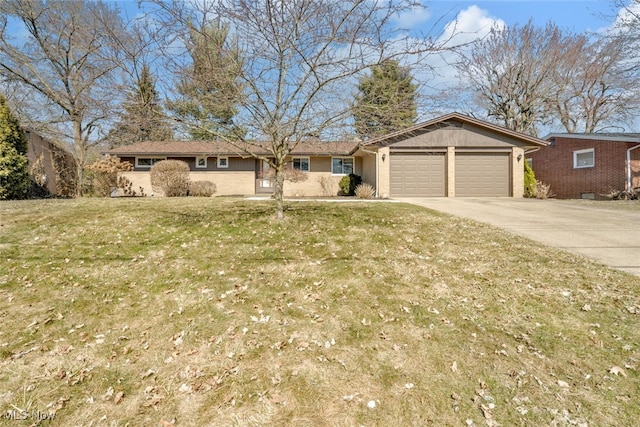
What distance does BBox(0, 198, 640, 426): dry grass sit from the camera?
7.98 ft

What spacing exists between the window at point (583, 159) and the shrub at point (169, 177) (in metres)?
21.7

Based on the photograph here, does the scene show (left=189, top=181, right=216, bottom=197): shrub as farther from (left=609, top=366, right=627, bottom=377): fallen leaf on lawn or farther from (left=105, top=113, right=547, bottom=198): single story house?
(left=609, top=366, right=627, bottom=377): fallen leaf on lawn

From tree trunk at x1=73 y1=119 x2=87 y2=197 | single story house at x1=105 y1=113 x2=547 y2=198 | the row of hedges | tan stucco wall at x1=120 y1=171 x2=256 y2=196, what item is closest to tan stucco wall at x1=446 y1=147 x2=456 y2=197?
single story house at x1=105 y1=113 x2=547 y2=198

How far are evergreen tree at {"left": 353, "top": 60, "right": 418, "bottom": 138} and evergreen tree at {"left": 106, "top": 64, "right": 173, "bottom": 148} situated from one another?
3.70 metres

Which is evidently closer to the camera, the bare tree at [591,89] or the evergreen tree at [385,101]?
the evergreen tree at [385,101]

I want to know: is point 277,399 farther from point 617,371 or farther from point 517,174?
point 517,174

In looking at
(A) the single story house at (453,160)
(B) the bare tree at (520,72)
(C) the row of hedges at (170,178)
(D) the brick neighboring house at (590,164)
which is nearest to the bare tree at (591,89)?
(B) the bare tree at (520,72)

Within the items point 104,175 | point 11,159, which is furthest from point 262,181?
point 11,159

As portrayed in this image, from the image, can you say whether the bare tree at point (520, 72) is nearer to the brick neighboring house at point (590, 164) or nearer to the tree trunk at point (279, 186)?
the brick neighboring house at point (590, 164)

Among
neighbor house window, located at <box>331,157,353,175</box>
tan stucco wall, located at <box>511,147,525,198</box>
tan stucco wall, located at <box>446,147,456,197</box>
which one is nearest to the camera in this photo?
tan stucco wall, located at <box>511,147,525,198</box>

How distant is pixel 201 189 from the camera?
18.5 m

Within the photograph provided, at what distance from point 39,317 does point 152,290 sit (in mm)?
1150

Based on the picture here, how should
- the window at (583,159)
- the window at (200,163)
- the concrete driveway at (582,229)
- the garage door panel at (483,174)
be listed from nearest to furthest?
the concrete driveway at (582,229) → the garage door panel at (483,174) → the window at (583,159) → the window at (200,163)

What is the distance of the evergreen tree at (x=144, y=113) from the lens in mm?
5719
